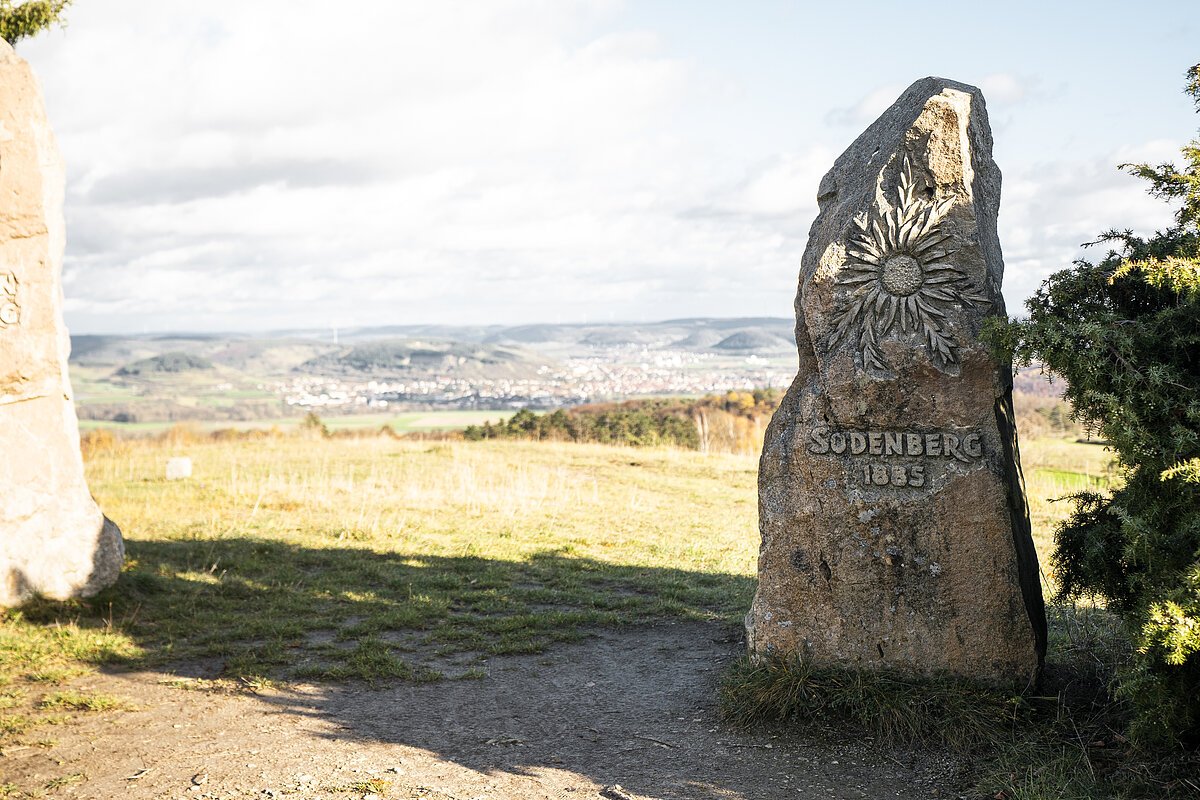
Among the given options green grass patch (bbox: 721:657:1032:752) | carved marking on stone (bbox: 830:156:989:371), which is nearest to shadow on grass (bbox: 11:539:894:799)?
green grass patch (bbox: 721:657:1032:752)

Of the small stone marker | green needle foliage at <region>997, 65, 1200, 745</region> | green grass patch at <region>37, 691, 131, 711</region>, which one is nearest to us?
green needle foliage at <region>997, 65, 1200, 745</region>

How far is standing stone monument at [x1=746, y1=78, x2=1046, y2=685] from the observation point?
19.5ft

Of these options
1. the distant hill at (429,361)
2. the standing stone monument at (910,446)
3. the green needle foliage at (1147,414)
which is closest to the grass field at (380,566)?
the standing stone monument at (910,446)

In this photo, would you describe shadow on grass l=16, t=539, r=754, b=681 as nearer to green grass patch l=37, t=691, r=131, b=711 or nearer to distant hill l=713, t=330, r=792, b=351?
green grass patch l=37, t=691, r=131, b=711

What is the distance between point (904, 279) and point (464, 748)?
12.9 feet

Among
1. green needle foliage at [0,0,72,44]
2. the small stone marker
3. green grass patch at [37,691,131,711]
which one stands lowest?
green grass patch at [37,691,131,711]

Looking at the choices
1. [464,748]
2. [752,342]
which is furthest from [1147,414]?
[752,342]

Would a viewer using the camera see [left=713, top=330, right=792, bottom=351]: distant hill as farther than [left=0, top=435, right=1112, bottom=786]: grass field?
Yes

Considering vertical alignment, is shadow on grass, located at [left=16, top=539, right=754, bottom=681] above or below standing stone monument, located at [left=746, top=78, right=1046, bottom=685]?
below

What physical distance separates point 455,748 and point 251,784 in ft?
3.87

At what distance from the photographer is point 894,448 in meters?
6.03

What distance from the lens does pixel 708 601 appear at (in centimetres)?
929

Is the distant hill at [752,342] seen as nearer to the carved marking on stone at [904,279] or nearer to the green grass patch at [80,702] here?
the carved marking on stone at [904,279]

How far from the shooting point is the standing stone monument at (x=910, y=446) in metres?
5.93
